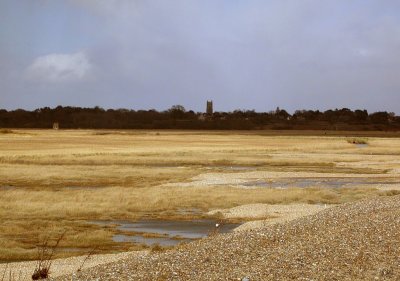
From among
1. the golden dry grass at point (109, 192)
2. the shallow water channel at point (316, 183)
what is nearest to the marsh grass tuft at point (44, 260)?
the golden dry grass at point (109, 192)

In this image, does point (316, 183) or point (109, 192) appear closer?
point (109, 192)

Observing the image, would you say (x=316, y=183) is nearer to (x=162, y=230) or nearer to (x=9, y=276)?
(x=162, y=230)

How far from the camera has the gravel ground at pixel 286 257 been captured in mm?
13086

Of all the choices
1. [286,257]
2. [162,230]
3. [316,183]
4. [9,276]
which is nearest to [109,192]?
[162,230]

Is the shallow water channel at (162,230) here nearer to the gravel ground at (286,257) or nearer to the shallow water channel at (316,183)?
the gravel ground at (286,257)

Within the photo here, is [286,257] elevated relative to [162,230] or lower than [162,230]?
elevated

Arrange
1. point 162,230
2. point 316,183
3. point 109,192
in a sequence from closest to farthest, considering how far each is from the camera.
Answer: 1. point 162,230
2. point 109,192
3. point 316,183

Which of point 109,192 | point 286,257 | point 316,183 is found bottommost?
point 316,183

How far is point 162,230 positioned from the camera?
23688mm

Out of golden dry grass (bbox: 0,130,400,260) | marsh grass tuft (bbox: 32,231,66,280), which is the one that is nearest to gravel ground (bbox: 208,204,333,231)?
golden dry grass (bbox: 0,130,400,260)

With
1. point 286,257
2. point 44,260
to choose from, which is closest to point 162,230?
point 44,260

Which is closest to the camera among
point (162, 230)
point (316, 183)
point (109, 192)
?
point (162, 230)

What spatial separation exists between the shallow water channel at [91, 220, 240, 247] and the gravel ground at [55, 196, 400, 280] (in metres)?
4.52

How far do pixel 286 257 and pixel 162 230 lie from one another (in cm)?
983
